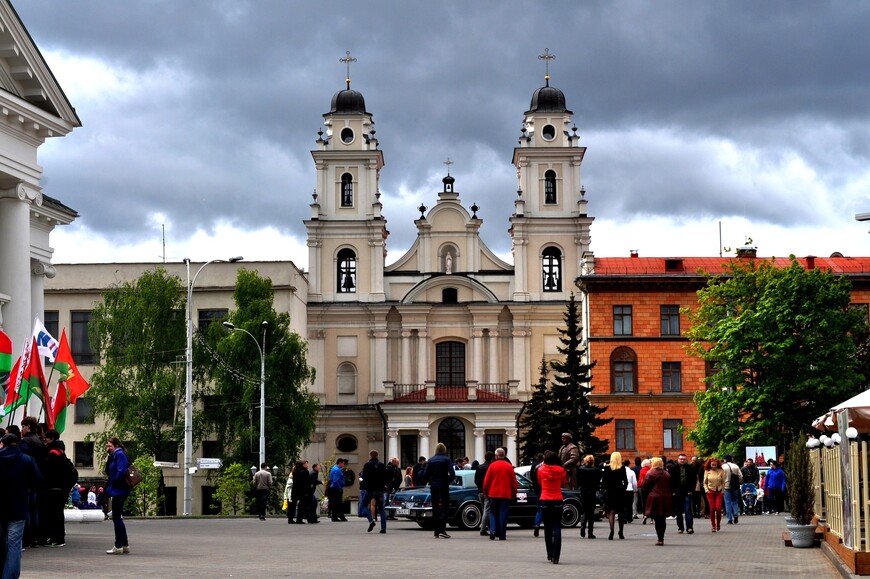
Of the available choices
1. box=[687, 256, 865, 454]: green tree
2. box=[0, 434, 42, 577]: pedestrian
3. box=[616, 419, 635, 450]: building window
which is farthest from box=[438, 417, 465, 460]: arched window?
box=[0, 434, 42, 577]: pedestrian

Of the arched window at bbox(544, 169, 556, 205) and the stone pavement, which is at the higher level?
the arched window at bbox(544, 169, 556, 205)

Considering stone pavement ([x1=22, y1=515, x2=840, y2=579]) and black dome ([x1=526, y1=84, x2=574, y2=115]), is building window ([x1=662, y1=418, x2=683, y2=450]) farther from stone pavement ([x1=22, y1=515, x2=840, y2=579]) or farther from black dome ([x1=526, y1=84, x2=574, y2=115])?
stone pavement ([x1=22, y1=515, x2=840, y2=579])

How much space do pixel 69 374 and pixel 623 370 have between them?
146 feet

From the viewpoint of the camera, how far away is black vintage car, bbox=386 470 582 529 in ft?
101

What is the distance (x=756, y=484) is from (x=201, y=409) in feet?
106

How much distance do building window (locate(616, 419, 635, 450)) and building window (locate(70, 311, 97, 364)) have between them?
28730 millimetres

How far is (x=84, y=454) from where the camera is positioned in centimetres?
7488

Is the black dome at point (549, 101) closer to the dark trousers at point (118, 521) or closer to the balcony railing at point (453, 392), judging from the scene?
the balcony railing at point (453, 392)

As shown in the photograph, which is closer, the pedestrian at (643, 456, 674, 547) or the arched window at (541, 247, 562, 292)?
the pedestrian at (643, 456, 674, 547)

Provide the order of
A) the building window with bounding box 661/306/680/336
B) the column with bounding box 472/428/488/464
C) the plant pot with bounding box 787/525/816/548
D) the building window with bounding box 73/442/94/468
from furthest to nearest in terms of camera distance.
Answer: the column with bounding box 472/428/488/464 < the building window with bounding box 73/442/94/468 < the building window with bounding box 661/306/680/336 < the plant pot with bounding box 787/525/816/548

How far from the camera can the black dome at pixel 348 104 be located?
88562 millimetres

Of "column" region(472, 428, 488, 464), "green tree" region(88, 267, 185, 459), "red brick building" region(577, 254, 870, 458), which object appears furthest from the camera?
"column" region(472, 428, 488, 464)

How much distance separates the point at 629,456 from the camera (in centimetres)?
6881

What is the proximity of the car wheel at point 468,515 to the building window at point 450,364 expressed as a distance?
5494 cm
